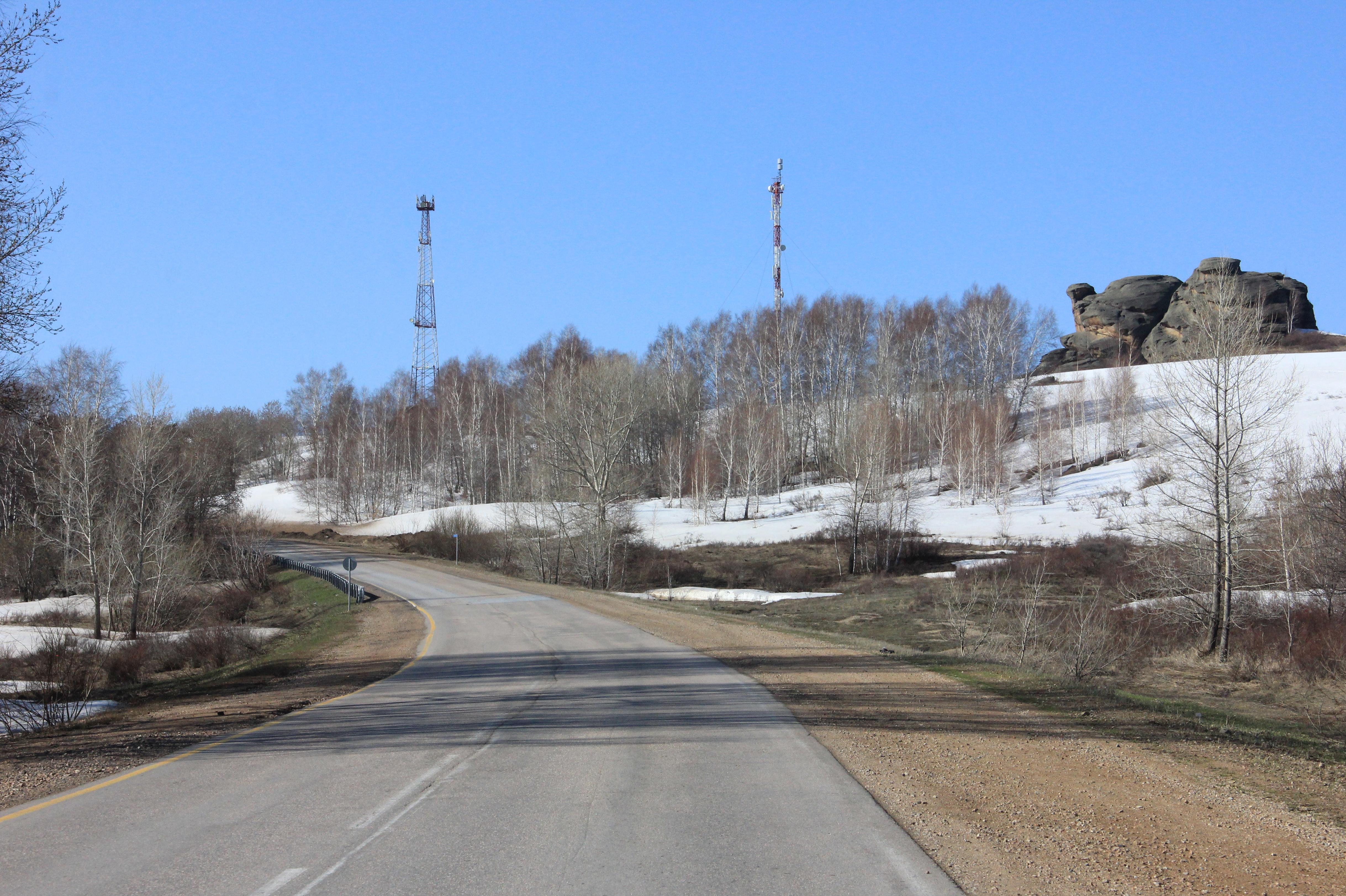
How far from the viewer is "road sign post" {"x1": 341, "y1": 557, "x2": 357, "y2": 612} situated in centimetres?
2925

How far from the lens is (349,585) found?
31312 mm

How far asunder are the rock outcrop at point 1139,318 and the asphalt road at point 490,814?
3646 inches

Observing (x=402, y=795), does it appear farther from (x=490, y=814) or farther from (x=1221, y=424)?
(x=1221, y=424)

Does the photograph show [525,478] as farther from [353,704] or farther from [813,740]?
[813,740]

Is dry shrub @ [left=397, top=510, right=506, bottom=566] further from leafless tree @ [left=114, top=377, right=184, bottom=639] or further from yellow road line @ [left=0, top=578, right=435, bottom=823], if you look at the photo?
yellow road line @ [left=0, top=578, right=435, bottom=823]

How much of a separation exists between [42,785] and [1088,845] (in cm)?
889

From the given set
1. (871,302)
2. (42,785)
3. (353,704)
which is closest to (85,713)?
(353,704)

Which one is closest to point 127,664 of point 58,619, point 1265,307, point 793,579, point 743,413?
point 58,619

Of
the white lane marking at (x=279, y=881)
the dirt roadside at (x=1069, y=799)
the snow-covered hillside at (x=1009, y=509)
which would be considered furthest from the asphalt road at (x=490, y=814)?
the snow-covered hillside at (x=1009, y=509)

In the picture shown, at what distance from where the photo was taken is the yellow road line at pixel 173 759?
6.96 meters

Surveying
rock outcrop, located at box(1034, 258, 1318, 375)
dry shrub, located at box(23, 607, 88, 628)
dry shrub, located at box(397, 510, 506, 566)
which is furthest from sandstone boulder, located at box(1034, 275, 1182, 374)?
dry shrub, located at box(23, 607, 88, 628)

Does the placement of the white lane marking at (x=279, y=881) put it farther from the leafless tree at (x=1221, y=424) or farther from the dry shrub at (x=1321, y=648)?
the leafless tree at (x=1221, y=424)

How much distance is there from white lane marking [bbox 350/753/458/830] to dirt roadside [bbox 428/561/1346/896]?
389cm

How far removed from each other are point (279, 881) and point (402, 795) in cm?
202
